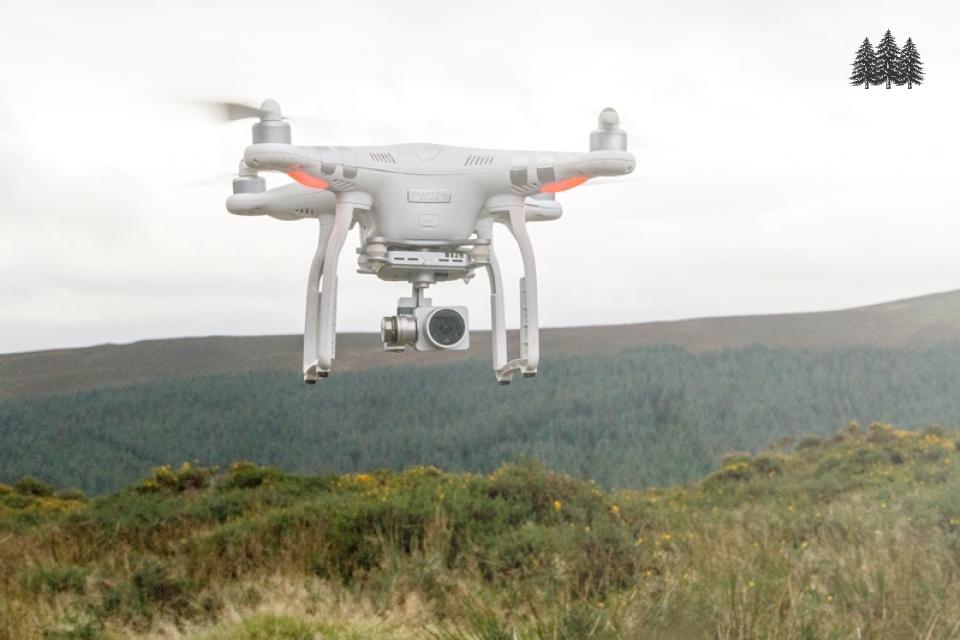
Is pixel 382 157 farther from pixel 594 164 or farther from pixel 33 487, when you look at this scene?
pixel 33 487

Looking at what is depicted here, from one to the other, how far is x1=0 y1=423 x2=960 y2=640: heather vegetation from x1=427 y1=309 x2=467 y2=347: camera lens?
1316 mm

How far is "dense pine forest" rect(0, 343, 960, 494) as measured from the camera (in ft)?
67.7

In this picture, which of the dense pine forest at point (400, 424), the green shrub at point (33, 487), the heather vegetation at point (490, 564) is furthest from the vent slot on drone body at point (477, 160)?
the green shrub at point (33, 487)

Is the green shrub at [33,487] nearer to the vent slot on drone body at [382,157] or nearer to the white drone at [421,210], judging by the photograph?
the white drone at [421,210]

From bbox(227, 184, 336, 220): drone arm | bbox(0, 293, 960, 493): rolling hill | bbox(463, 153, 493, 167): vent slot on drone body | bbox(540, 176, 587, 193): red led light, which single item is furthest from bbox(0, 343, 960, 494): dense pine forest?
bbox(463, 153, 493, 167): vent slot on drone body

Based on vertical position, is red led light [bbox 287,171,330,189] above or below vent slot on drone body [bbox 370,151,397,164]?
below

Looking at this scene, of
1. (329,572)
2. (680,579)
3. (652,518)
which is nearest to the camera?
(680,579)

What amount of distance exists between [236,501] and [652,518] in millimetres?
5597

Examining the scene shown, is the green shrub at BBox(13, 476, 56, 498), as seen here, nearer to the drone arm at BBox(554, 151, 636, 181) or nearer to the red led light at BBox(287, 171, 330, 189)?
the red led light at BBox(287, 171, 330, 189)

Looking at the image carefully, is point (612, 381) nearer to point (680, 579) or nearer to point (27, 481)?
point (27, 481)

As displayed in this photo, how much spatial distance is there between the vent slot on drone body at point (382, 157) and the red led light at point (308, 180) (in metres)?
0.28

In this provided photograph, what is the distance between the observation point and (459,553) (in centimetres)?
1141

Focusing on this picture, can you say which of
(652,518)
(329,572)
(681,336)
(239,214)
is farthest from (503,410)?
(239,214)

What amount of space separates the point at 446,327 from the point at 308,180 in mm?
1055
